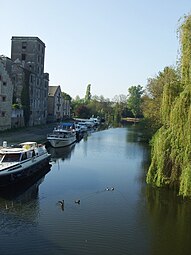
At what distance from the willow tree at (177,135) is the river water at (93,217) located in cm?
150

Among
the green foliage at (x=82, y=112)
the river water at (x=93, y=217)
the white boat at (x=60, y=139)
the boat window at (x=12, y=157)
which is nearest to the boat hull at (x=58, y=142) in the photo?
the white boat at (x=60, y=139)

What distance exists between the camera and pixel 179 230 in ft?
54.7

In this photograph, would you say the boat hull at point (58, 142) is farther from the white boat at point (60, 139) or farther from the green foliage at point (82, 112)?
the green foliage at point (82, 112)

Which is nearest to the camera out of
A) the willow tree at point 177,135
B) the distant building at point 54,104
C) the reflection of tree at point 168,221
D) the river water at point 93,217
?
the river water at point 93,217

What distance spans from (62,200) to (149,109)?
94.5 feet

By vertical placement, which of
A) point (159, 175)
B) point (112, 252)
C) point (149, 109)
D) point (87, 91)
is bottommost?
point (112, 252)

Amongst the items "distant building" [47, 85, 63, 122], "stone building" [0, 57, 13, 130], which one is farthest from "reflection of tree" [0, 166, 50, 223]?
"distant building" [47, 85, 63, 122]

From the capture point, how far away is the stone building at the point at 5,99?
4791 cm

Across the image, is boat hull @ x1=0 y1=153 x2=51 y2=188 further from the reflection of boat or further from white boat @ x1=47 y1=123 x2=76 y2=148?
white boat @ x1=47 y1=123 x2=76 y2=148

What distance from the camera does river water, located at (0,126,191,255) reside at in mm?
14492

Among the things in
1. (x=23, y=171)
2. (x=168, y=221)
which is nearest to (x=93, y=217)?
(x=168, y=221)

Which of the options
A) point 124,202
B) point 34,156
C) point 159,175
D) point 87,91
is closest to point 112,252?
point 124,202

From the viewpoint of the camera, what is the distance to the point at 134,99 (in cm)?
13888

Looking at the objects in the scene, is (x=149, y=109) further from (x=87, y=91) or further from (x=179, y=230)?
(x=87, y=91)
